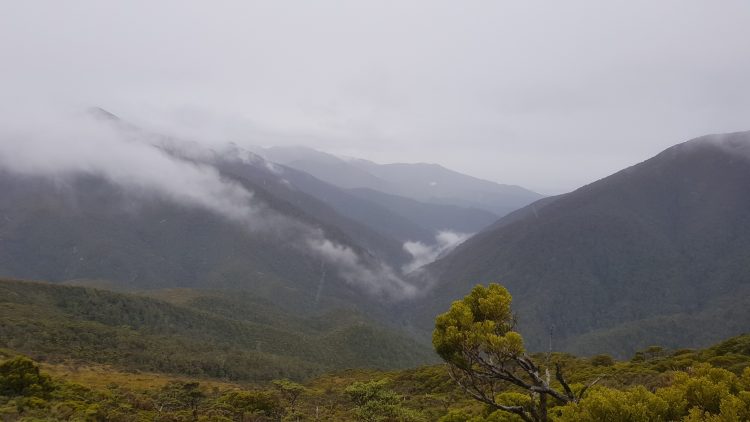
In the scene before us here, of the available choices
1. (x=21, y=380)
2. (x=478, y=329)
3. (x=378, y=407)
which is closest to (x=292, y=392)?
(x=378, y=407)

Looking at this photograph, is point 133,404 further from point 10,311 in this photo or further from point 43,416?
point 10,311

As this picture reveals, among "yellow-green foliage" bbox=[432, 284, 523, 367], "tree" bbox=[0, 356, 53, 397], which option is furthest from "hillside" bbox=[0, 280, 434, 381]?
"yellow-green foliage" bbox=[432, 284, 523, 367]

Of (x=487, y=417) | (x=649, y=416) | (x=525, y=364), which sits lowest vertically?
(x=487, y=417)

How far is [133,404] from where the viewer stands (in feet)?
120

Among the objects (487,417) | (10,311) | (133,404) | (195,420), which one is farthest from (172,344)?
(487,417)

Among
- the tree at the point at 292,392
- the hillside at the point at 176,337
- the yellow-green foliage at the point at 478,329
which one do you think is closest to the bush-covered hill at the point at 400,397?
the tree at the point at 292,392

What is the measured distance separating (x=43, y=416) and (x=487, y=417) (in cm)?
2518

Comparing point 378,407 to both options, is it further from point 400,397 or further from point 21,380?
point 21,380

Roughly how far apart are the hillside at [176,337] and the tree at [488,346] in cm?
7044

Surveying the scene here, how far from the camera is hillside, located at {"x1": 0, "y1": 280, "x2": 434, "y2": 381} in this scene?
252 ft

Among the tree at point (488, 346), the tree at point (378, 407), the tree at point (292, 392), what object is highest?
the tree at point (488, 346)

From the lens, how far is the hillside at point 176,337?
76812 millimetres

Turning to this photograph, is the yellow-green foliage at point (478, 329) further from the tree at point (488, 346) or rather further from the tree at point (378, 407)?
the tree at point (378, 407)

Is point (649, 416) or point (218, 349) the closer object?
point (649, 416)
